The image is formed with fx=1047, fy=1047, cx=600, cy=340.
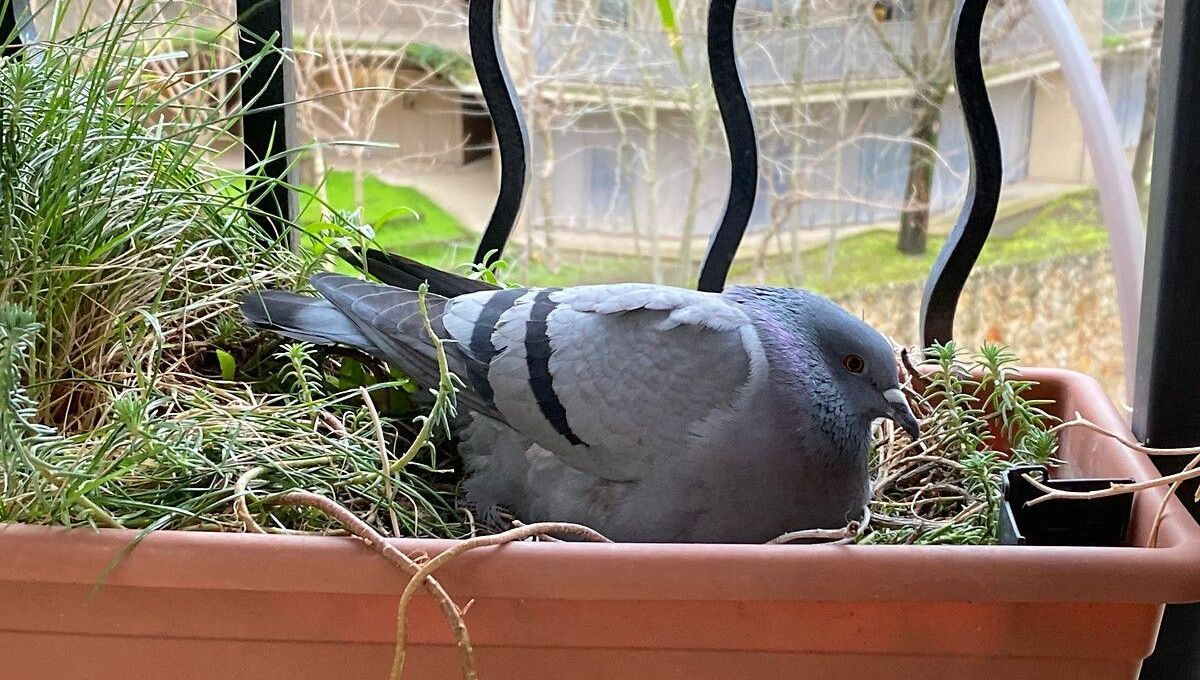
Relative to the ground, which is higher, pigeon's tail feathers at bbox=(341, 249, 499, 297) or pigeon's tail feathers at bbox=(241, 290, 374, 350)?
pigeon's tail feathers at bbox=(341, 249, 499, 297)

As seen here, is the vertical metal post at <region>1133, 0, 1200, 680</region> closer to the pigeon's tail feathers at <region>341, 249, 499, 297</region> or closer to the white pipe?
the white pipe

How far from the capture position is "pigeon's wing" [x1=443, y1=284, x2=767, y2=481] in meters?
0.84

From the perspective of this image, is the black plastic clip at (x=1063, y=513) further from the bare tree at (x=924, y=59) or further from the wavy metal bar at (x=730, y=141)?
the bare tree at (x=924, y=59)


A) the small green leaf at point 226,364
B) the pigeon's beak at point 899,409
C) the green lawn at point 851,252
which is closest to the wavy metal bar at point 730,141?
the pigeon's beak at point 899,409

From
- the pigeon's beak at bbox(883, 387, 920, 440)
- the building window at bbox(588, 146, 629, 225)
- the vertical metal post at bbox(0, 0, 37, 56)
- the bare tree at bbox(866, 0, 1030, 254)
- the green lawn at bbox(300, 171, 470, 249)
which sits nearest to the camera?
the pigeon's beak at bbox(883, 387, 920, 440)

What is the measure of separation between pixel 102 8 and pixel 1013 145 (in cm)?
190

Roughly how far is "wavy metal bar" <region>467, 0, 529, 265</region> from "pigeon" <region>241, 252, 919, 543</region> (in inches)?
7.3

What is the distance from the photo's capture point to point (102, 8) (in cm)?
197

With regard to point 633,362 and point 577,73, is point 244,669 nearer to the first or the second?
point 633,362

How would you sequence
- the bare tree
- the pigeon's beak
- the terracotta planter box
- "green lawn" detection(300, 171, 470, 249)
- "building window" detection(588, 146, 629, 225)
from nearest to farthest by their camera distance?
the terracotta planter box, the pigeon's beak, "green lawn" detection(300, 171, 470, 249), the bare tree, "building window" detection(588, 146, 629, 225)

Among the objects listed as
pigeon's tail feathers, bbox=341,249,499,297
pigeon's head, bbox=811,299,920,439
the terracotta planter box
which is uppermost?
pigeon's tail feathers, bbox=341,249,499,297

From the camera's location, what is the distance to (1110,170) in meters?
1.01

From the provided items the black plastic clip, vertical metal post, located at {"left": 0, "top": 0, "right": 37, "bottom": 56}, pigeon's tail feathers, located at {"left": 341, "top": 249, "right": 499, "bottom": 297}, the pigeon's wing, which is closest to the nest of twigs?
the black plastic clip

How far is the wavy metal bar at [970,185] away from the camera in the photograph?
1015mm
